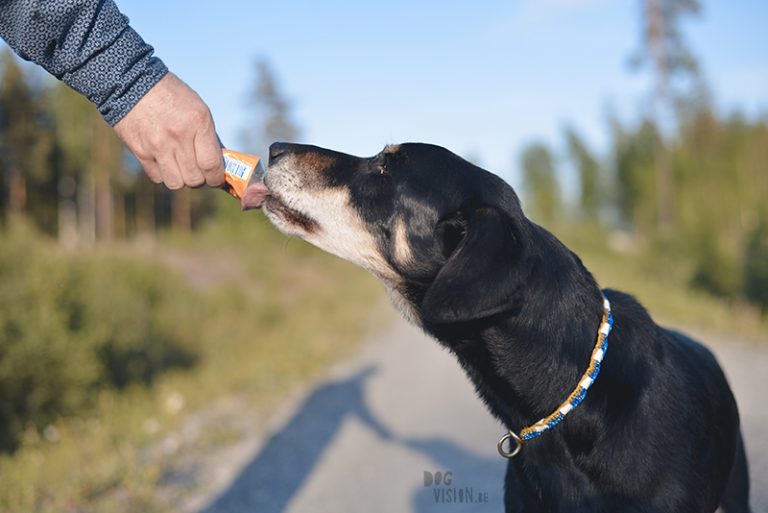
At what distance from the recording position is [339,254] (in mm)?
3389

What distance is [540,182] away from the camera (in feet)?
228

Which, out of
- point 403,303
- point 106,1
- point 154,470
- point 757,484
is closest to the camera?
point 106,1

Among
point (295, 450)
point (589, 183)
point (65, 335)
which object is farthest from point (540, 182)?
point (295, 450)

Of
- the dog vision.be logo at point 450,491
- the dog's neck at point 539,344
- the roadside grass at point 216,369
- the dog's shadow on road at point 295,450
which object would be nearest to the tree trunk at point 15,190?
the roadside grass at point 216,369

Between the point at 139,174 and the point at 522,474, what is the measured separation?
50.0m

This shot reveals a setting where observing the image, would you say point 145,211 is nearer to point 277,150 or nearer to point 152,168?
point 277,150

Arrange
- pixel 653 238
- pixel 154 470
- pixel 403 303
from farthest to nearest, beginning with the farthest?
pixel 653 238 < pixel 154 470 < pixel 403 303

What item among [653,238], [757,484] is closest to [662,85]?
[653,238]

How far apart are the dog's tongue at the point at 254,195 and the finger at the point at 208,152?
9.0 inches

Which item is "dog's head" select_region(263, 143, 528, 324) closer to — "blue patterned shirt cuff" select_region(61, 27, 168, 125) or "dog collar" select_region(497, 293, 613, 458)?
"dog collar" select_region(497, 293, 613, 458)

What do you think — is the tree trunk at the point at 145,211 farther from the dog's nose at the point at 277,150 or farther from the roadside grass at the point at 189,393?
the dog's nose at the point at 277,150

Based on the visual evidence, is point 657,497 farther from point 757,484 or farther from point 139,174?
point 139,174

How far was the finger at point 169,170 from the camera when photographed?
9.44 ft

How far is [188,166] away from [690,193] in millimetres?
25614
